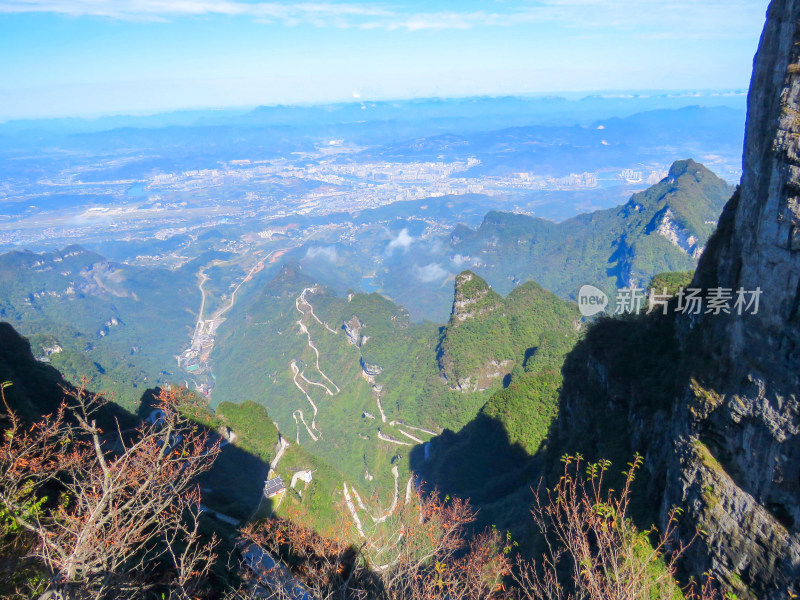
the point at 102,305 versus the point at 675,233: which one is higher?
the point at 675,233

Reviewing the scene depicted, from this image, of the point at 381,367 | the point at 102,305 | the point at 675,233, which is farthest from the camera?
the point at 102,305

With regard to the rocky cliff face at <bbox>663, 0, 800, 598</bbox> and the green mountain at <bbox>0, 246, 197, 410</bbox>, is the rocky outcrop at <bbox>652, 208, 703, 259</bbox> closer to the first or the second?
the rocky cliff face at <bbox>663, 0, 800, 598</bbox>

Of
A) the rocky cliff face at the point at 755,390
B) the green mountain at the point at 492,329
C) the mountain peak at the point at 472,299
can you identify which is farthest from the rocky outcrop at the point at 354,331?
the rocky cliff face at the point at 755,390

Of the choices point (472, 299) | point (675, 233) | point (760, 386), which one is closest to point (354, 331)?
point (472, 299)

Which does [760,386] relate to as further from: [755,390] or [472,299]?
[472,299]

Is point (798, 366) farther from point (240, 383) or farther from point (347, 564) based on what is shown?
Answer: point (240, 383)

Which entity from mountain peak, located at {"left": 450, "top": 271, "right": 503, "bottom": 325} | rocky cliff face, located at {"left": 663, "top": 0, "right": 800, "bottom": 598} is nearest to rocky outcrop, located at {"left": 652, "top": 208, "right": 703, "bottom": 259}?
mountain peak, located at {"left": 450, "top": 271, "right": 503, "bottom": 325}

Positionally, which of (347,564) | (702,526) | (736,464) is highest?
(736,464)

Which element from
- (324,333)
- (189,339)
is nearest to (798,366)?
(324,333)
